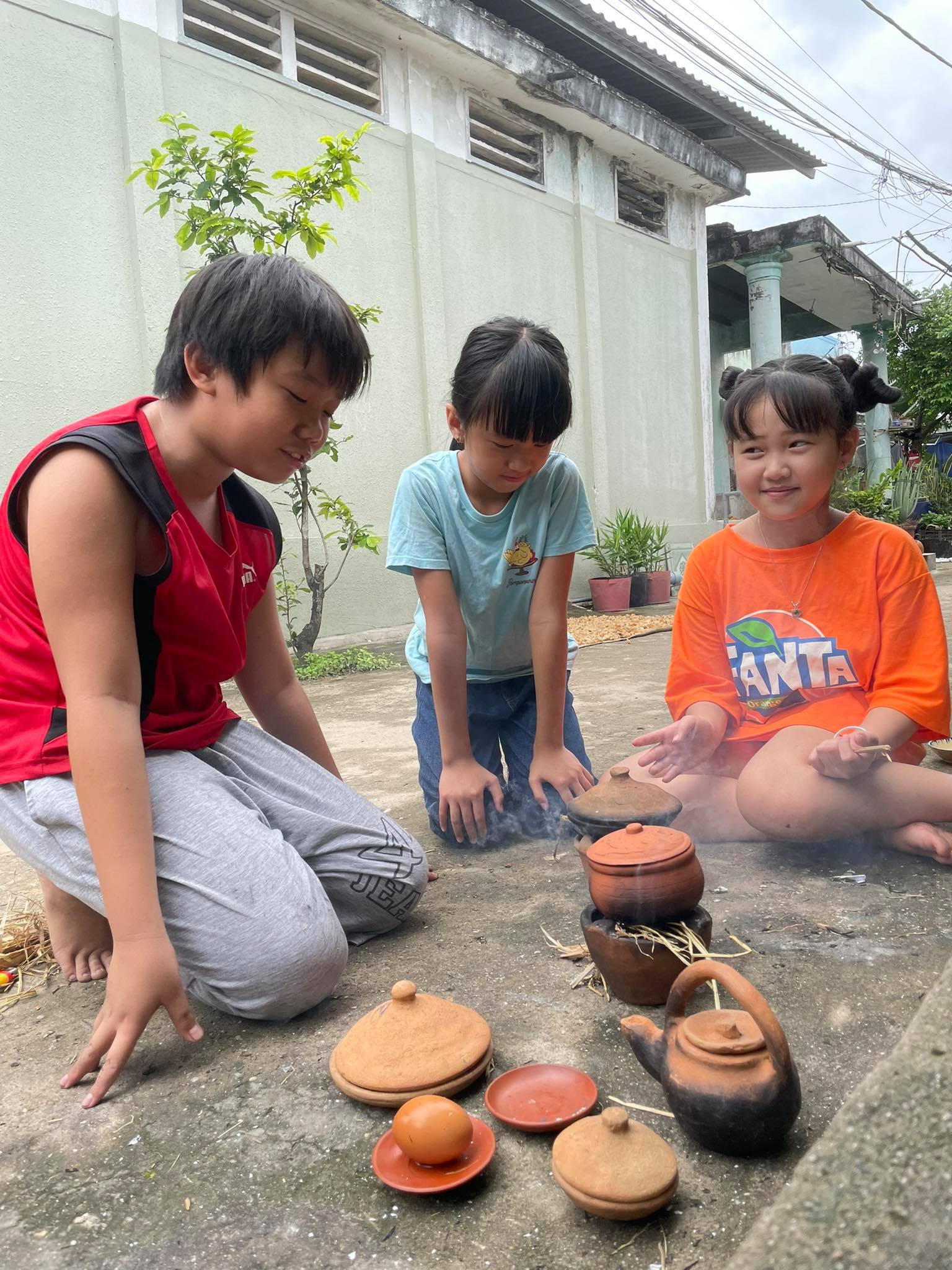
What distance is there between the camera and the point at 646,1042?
132 centimetres

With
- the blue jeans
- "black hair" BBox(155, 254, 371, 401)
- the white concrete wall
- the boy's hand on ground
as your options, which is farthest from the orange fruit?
the white concrete wall

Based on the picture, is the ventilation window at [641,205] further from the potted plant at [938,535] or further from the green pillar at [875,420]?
the green pillar at [875,420]

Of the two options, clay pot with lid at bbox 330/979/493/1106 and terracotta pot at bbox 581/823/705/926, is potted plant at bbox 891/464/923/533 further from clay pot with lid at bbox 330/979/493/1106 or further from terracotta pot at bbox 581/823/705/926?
clay pot with lid at bbox 330/979/493/1106

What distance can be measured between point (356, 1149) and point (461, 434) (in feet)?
5.61

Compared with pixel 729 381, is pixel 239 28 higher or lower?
higher

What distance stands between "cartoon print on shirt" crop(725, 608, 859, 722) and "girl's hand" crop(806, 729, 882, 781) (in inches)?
11.5

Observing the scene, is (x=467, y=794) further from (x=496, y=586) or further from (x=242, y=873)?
(x=242, y=873)

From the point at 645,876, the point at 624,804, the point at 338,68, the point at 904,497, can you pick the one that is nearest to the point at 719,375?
the point at 904,497

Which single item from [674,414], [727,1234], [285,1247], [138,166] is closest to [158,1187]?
[285,1247]

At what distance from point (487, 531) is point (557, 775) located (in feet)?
2.36

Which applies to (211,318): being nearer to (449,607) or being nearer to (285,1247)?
(449,607)

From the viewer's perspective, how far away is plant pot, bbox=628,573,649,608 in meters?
9.12

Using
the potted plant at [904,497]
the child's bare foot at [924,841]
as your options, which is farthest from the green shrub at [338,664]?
the potted plant at [904,497]

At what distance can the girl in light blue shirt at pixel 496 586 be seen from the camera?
2266 mm
